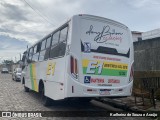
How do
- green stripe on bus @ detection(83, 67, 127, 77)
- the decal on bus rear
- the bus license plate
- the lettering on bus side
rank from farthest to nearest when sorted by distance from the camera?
the lettering on bus side → green stripe on bus @ detection(83, 67, 127, 77) → the bus license plate → the decal on bus rear

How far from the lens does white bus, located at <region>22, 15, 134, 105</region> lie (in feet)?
26.2

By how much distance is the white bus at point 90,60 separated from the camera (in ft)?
26.2

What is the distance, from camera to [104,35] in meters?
8.71

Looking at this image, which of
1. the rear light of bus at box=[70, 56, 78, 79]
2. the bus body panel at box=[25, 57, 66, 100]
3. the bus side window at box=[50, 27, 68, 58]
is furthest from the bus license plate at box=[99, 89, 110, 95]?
the bus side window at box=[50, 27, 68, 58]

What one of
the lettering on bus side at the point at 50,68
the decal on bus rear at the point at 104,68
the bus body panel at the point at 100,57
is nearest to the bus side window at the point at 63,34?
the bus body panel at the point at 100,57

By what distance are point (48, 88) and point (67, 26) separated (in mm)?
2823

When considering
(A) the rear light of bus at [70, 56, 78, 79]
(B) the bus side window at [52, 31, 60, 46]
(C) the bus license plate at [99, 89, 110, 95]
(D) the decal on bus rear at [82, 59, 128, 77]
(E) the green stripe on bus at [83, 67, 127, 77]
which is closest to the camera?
(A) the rear light of bus at [70, 56, 78, 79]


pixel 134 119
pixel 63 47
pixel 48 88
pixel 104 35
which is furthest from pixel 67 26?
pixel 134 119

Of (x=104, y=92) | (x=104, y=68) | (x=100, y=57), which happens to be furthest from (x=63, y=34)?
(x=104, y=92)

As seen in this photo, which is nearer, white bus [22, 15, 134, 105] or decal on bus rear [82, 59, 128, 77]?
white bus [22, 15, 134, 105]

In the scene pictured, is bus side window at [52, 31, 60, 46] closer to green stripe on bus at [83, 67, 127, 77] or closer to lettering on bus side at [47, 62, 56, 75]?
lettering on bus side at [47, 62, 56, 75]

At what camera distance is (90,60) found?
829cm

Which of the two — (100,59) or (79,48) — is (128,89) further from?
(79,48)

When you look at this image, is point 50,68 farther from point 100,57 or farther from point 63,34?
point 100,57
